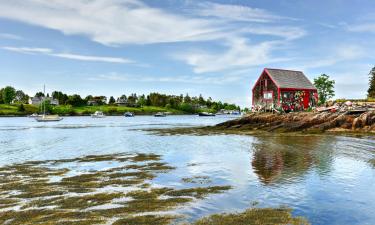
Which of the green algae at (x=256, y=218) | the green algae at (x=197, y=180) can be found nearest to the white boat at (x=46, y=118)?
the green algae at (x=197, y=180)

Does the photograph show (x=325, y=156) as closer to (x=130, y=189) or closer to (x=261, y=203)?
(x=261, y=203)

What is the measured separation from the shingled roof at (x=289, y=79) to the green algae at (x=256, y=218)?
62.7 m

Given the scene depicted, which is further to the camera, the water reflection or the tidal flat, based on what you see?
the water reflection

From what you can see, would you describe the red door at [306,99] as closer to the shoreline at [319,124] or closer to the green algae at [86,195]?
the shoreline at [319,124]

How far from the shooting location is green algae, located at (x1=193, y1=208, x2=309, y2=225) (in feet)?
32.7

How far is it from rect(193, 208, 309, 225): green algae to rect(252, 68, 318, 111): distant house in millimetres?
61607

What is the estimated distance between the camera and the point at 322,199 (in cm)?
1280

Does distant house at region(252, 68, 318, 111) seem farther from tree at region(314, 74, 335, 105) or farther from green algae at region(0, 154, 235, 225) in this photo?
green algae at region(0, 154, 235, 225)

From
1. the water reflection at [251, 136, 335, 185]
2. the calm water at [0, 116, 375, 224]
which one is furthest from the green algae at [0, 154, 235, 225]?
the water reflection at [251, 136, 335, 185]

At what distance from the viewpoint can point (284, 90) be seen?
235 ft

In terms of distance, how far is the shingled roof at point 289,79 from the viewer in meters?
72.6

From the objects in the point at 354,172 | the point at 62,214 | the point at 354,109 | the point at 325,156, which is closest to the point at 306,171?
the point at 354,172

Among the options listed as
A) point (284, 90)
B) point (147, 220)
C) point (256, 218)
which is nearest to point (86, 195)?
point (147, 220)

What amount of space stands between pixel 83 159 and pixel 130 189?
11814mm
